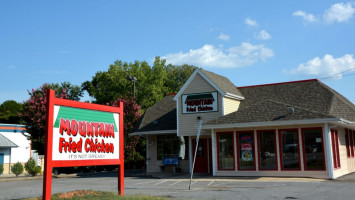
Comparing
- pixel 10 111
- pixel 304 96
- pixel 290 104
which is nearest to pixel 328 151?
pixel 290 104

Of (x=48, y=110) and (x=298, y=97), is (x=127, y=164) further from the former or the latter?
(x=48, y=110)

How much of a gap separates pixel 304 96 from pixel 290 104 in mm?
1269

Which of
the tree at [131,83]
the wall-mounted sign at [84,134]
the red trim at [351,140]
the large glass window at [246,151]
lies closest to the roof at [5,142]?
the tree at [131,83]

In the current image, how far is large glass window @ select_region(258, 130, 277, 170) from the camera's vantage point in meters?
19.9

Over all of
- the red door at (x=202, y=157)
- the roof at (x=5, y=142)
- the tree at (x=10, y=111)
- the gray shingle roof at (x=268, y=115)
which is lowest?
the red door at (x=202, y=157)

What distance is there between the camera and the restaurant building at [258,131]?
1891 cm

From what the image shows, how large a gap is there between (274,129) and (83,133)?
39.0 ft

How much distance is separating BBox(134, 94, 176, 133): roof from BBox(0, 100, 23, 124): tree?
39.2 meters

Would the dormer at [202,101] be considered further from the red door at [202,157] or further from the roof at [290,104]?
the red door at [202,157]

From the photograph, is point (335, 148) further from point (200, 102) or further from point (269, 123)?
point (200, 102)

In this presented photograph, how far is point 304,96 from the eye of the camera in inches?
910

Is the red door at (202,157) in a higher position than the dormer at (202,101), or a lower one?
lower

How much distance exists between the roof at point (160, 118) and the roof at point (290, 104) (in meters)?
5.42

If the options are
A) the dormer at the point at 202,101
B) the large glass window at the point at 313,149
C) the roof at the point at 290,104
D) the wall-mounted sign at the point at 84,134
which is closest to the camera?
the wall-mounted sign at the point at 84,134
